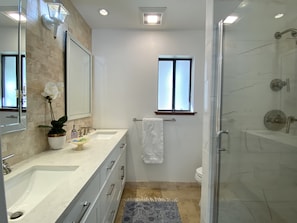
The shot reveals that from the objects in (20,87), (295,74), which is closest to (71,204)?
(20,87)

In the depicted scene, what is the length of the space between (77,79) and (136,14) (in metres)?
1.07

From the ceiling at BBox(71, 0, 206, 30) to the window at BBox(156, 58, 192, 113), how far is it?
1.69 feet

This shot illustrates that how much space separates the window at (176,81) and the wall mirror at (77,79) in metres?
1.07

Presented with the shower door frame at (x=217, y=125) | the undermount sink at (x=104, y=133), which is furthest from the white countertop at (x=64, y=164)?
the shower door frame at (x=217, y=125)

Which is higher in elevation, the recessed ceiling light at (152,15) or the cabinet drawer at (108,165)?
the recessed ceiling light at (152,15)

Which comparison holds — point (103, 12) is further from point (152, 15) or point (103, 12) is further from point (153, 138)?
point (153, 138)

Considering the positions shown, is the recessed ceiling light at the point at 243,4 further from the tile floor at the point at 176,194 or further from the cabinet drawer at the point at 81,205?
the tile floor at the point at 176,194

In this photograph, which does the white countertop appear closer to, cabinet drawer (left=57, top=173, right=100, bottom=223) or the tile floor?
cabinet drawer (left=57, top=173, right=100, bottom=223)

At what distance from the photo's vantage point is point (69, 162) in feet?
3.88

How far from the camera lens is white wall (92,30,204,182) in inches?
104

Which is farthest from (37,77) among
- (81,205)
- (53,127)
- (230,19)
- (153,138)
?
(153,138)

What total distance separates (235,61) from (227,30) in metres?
0.25

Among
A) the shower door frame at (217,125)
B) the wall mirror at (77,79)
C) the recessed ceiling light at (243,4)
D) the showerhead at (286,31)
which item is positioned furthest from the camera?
the wall mirror at (77,79)

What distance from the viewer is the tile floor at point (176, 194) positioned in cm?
206
